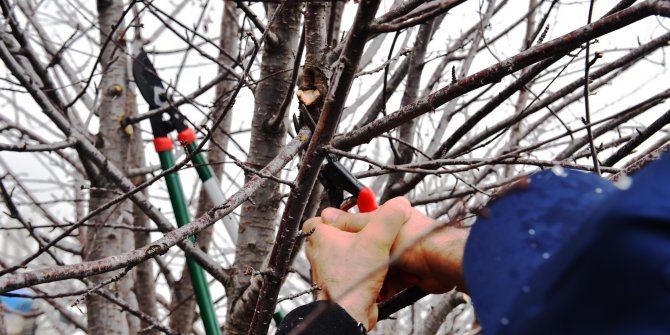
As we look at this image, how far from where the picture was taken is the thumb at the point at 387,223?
1429 mm

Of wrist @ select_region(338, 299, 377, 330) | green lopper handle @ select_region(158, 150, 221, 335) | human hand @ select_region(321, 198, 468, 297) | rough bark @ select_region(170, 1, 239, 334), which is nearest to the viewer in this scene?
human hand @ select_region(321, 198, 468, 297)

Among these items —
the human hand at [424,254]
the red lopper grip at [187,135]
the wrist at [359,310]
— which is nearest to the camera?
the human hand at [424,254]

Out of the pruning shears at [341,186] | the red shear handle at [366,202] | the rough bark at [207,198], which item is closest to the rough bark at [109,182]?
the rough bark at [207,198]

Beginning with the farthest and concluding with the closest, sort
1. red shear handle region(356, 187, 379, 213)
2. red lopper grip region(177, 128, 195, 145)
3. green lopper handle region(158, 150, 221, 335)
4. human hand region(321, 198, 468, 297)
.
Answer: red lopper grip region(177, 128, 195, 145)
green lopper handle region(158, 150, 221, 335)
red shear handle region(356, 187, 379, 213)
human hand region(321, 198, 468, 297)

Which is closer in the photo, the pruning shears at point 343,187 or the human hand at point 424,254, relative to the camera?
the human hand at point 424,254

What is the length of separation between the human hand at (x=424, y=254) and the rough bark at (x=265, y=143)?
3.89ft

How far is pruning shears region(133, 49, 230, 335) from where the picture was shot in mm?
2953

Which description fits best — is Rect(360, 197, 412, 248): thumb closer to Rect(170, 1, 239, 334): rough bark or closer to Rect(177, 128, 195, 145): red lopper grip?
Rect(177, 128, 195, 145): red lopper grip

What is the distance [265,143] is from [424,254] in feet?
5.04

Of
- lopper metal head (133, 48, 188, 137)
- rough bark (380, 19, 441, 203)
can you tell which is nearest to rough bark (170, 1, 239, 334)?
lopper metal head (133, 48, 188, 137)

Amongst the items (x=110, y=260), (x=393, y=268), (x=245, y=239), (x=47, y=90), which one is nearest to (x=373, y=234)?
(x=393, y=268)

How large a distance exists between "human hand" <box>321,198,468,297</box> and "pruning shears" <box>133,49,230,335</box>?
1477 millimetres

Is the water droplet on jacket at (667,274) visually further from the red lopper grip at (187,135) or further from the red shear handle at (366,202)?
the red lopper grip at (187,135)

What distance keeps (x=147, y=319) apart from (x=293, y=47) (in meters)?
1.23
